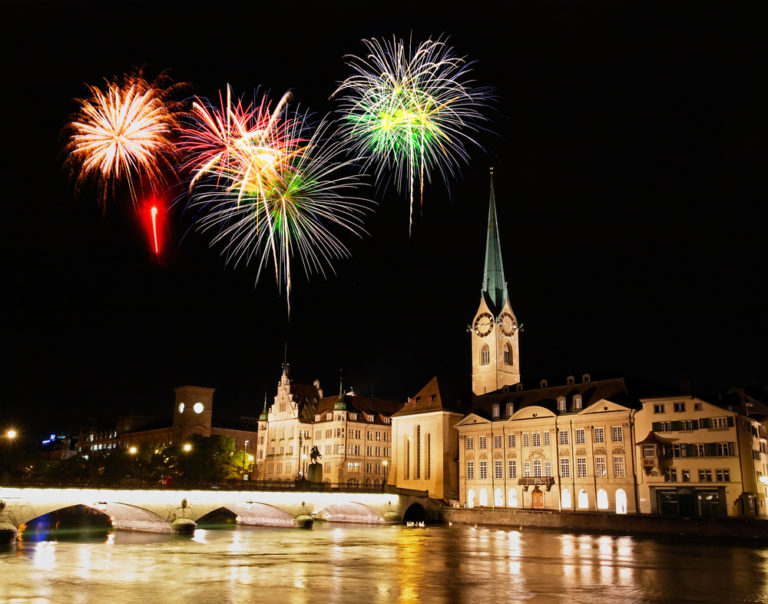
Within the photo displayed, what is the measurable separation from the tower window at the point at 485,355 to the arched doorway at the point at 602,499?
3350 cm

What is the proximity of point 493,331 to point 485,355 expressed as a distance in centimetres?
375

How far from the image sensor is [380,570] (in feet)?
113

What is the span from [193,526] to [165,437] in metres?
87.5

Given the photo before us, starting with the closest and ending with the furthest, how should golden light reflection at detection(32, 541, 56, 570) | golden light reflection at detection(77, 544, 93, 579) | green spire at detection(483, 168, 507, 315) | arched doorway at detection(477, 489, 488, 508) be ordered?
golden light reflection at detection(77, 544, 93, 579)
golden light reflection at detection(32, 541, 56, 570)
arched doorway at detection(477, 489, 488, 508)
green spire at detection(483, 168, 507, 315)

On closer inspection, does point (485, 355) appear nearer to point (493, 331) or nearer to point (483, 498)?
point (493, 331)

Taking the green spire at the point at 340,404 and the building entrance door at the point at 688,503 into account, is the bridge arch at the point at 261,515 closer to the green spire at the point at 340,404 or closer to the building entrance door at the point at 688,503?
the green spire at the point at 340,404

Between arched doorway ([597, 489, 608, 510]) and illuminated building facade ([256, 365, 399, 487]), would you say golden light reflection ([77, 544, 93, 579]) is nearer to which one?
arched doorway ([597, 489, 608, 510])

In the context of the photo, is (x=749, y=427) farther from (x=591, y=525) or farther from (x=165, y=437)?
(x=165, y=437)

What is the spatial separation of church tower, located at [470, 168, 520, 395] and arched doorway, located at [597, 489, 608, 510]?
96.9 feet

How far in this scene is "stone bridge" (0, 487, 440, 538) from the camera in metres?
52.1

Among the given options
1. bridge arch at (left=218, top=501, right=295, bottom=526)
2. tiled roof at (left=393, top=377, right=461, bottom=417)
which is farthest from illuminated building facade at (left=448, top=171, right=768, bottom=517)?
bridge arch at (left=218, top=501, right=295, bottom=526)

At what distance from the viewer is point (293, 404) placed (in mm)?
119750

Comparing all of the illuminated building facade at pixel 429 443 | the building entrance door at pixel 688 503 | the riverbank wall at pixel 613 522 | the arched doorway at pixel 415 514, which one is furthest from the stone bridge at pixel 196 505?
the building entrance door at pixel 688 503

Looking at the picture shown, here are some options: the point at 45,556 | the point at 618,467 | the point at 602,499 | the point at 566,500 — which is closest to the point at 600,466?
the point at 618,467
